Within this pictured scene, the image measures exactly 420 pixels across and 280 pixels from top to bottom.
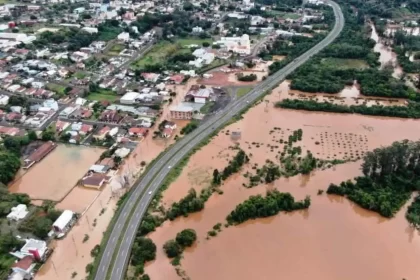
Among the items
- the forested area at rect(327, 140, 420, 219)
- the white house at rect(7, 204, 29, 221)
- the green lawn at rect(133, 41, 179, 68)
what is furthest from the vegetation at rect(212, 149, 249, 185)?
the green lawn at rect(133, 41, 179, 68)

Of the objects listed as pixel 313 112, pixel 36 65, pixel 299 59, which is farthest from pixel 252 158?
pixel 36 65

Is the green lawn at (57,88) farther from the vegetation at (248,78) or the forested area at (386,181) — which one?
the forested area at (386,181)

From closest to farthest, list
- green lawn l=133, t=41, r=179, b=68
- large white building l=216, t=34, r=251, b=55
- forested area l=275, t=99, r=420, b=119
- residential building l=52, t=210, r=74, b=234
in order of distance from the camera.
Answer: residential building l=52, t=210, r=74, b=234 < forested area l=275, t=99, r=420, b=119 < green lawn l=133, t=41, r=179, b=68 < large white building l=216, t=34, r=251, b=55

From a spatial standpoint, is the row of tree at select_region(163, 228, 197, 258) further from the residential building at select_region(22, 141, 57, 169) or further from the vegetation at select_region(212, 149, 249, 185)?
the residential building at select_region(22, 141, 57, 169)

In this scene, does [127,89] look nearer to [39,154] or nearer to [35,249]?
[39,154]

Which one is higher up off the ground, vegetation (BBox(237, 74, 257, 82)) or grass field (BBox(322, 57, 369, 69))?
grass field (BBox(322, 57, 369, 69))

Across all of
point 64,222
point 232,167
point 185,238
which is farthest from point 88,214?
point 232,167

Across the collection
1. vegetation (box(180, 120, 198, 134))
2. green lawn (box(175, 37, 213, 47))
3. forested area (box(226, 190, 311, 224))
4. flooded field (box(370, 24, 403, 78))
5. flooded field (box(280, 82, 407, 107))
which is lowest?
forested area (box(226, 190, 311, 224))
